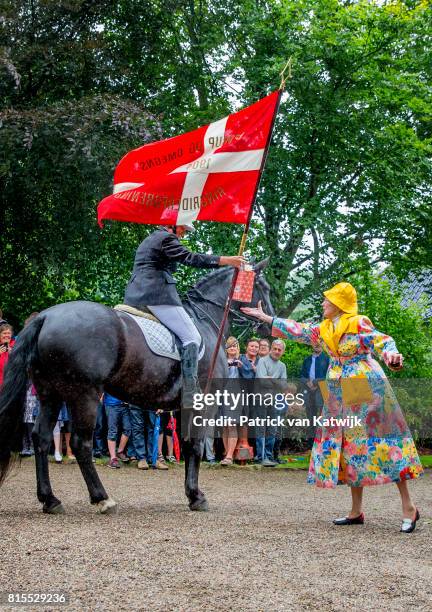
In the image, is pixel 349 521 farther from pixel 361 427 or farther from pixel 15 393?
pixel 15 393

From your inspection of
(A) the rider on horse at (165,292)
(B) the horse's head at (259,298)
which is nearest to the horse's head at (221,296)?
(B) the horse's head at (259,298)

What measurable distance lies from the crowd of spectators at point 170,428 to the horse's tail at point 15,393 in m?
4.64

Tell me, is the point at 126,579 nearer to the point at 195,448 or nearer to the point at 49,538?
the point at 49,538

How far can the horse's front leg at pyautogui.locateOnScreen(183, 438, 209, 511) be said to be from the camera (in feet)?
26.9

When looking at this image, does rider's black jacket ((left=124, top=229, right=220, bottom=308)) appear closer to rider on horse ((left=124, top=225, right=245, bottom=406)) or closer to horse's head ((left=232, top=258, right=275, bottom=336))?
rider on horse ((left=124, top=225, right=245, bottom=406))

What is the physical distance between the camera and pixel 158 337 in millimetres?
7906

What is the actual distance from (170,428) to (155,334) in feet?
19.1

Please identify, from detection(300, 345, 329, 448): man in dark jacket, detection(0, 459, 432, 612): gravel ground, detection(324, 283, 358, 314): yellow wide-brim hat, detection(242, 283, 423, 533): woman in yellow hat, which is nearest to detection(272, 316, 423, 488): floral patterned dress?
detection(242, 283, 423, 533): woman in yellow hat

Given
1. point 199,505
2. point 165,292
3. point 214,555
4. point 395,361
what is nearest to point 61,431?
point 199,505

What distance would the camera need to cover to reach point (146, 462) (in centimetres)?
1271

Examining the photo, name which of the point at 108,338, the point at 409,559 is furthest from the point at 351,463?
the point at 108,338

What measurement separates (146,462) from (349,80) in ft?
28.9

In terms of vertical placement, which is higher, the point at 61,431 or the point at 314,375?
the point at 314,375

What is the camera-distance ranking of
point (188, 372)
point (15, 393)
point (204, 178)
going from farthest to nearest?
1. point (204, 178)
2. point (188, 372)
3. point (15, 393)
